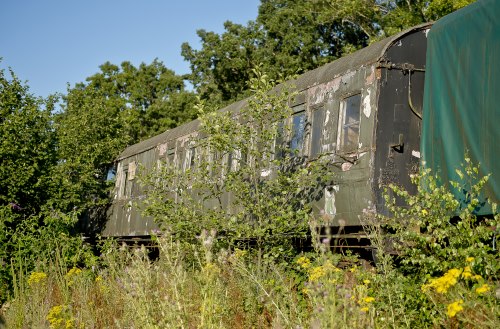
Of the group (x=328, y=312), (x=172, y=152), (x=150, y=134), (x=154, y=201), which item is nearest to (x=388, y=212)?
(x=154, y=201)

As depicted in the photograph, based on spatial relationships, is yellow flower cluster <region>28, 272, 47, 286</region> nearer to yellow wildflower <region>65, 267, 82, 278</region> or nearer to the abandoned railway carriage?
yellow wildflower <region>65, 267, 82, 278</region>

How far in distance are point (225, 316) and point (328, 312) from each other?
2.69 m

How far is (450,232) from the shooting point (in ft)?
21.5

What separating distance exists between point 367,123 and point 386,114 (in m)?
0.28

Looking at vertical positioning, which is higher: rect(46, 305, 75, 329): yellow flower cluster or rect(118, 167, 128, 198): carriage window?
rect(118, 167, 128, 198): carriage window

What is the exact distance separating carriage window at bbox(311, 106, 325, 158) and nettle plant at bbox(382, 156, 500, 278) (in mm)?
2735

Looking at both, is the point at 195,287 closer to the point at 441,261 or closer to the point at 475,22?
the point at 441,261

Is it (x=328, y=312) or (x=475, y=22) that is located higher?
(x=475, y=22)

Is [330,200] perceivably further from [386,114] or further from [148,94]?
[148,94]

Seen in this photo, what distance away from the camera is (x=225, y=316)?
6684 mm

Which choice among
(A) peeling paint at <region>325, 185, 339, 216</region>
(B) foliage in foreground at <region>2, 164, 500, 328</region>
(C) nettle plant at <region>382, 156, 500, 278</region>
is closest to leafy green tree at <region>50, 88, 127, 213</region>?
(B) foliage in foreground at <region>2, 164, 500, 328</region>

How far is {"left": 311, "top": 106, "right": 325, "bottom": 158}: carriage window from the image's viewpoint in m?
Answer: 9.93

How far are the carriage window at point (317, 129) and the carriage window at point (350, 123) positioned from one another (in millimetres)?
478

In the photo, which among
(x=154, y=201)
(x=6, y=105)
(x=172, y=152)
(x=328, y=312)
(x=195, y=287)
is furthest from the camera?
(x=6, y=105)
